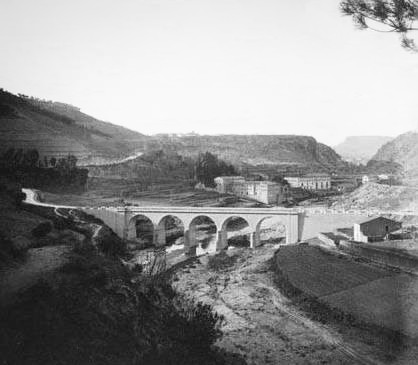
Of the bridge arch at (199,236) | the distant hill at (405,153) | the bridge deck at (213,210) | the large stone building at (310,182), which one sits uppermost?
the distant hill at (405,153)

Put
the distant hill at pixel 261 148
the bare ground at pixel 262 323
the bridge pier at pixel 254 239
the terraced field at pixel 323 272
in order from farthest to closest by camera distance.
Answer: the distant hill at pixel 261 148 → the bridge pier at pixel 254 239 → the terraced field at pixel 323 272 → the bare ground at pixel 262 323

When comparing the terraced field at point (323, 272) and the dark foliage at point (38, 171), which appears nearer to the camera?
the terraced field at point (323, 272)

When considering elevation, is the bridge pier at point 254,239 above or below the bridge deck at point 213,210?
below

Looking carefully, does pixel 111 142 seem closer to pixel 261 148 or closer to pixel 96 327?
pixel 261 148

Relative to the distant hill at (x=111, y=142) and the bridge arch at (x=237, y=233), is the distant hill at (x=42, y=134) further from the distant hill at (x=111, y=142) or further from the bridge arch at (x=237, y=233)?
the bridge arch at (x=237, y=233)

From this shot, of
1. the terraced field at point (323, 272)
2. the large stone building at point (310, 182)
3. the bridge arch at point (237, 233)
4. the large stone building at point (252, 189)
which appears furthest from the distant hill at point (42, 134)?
the large stone building at point (310, 182)

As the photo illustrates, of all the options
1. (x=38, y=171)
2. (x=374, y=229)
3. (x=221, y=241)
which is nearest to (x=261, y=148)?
(x=221, y=241)

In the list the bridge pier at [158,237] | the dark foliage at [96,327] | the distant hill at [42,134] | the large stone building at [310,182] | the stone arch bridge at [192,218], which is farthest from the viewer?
the large stone building at [310,182]
